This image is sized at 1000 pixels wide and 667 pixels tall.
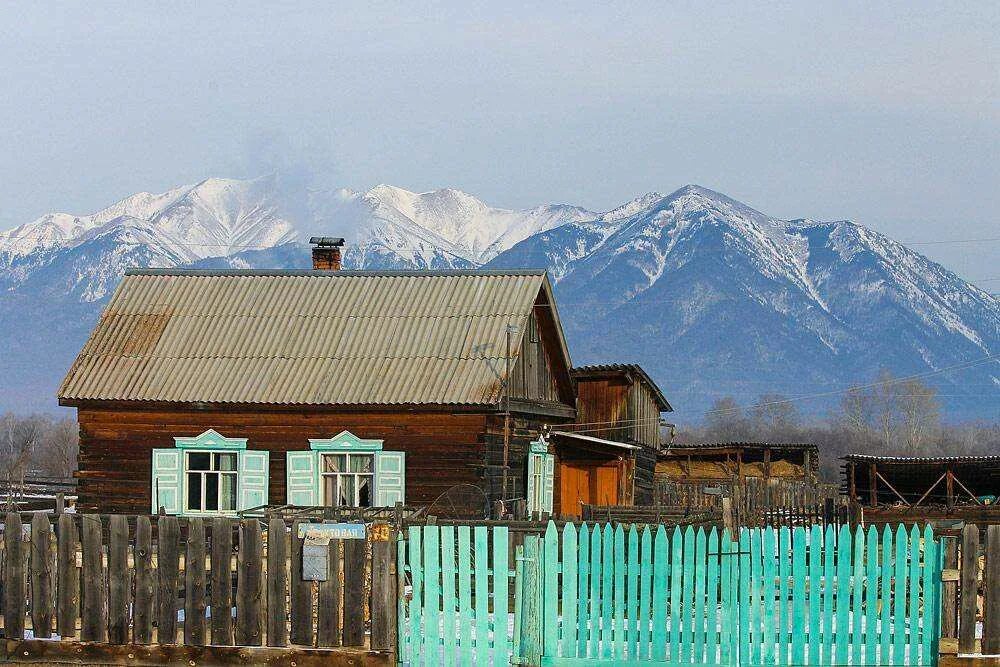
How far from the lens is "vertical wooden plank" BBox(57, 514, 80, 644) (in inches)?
562

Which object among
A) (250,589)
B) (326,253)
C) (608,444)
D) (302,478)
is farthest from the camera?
(326,253)

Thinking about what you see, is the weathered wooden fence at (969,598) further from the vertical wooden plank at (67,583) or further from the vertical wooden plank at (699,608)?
the vertical wooden plank at (67,583)

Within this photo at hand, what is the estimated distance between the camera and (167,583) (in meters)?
14.2

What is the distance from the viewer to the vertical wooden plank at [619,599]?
14.3 m

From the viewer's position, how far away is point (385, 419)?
3041cm

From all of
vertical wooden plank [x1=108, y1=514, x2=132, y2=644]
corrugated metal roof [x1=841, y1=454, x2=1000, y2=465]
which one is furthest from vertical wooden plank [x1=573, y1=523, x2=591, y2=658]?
corrugated metal roof [x1=841, y1=454, x2=1000, y2=465]

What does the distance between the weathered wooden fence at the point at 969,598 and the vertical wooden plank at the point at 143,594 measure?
7.62 m

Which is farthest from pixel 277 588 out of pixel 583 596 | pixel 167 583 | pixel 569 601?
pixel 583 596

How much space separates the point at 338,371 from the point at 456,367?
253cm

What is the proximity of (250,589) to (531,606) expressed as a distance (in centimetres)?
269

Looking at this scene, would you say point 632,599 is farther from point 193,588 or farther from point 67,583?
point 67,583

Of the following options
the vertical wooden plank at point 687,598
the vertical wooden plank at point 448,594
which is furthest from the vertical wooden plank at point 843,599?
the vertical wooden plank at point 448,594

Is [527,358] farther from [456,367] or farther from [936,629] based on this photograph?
[936,629]

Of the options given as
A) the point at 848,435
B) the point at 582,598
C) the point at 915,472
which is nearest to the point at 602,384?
the point at 915,472
